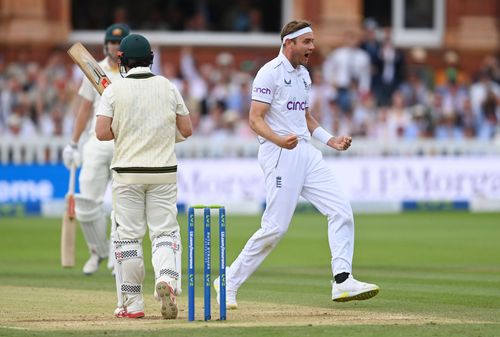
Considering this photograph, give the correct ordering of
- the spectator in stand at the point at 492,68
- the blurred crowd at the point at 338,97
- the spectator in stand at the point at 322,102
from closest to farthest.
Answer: the blurred crowd at the point at 338,97 → the spectator in stand at the point at 322,102 → the spectator in stand at the point at 492,68

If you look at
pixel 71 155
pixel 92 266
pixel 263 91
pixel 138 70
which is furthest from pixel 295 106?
pixel 92 266

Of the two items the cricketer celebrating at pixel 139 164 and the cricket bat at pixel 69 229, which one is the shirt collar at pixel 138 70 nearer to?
the cricketer celebrating at pixel 139 164

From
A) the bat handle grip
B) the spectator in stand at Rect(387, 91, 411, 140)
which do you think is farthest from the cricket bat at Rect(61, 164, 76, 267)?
the spectator in stand at Rect(387, 91, 411, 140)

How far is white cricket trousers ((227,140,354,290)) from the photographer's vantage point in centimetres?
1059

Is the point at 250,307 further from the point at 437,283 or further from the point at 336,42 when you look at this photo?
the point at 336,42

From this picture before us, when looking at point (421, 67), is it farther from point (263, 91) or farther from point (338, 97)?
point (263, 91)

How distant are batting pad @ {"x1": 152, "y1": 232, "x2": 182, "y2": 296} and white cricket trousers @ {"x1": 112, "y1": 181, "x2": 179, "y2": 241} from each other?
0.18ft

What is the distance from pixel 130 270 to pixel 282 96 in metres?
1.87

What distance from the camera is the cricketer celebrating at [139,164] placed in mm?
9859

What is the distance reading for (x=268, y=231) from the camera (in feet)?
34.7

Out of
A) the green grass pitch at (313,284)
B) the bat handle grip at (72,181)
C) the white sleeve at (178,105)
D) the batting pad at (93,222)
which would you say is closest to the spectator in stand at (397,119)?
the green grass pitch at (313,284)

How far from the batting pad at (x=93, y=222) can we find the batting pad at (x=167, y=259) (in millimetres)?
3854

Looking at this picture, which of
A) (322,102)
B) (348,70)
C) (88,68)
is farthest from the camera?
(348,70)

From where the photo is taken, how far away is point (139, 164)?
9.84 meters
